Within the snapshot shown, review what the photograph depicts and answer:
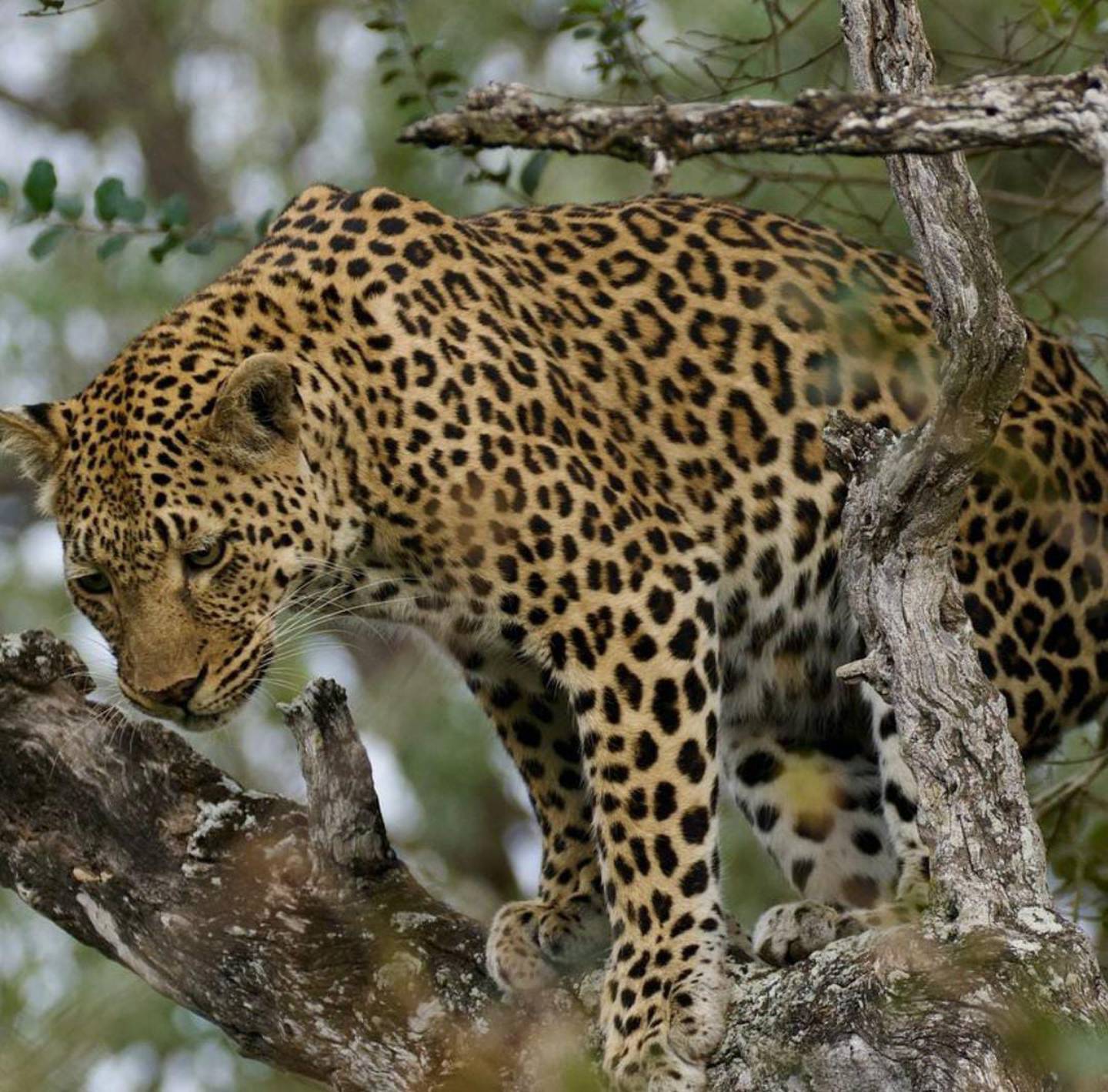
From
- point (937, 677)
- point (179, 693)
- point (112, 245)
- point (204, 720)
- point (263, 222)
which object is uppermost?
point (937, 677)

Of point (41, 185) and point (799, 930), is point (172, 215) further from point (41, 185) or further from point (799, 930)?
point (799, 930)

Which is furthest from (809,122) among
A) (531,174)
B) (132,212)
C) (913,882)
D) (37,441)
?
(132,212)

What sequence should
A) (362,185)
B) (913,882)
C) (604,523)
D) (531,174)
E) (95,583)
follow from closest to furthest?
(913,882), (604,523), (95,583), (531,174), (362,185)

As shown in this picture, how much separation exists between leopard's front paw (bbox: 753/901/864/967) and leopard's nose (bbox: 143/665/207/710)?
2064 millimetres

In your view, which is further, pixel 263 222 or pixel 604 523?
pixel 263 222

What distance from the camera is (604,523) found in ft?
23.7

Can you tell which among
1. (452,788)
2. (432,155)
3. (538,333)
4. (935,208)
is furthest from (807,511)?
(432,155)

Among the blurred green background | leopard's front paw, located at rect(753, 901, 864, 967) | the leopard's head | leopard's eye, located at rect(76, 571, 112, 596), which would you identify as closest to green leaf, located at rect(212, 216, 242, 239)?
the blurred green background

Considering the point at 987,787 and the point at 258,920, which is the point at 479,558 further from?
the point at 987,787

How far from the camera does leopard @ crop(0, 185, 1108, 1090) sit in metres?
7.10

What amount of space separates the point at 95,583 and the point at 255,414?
81cm

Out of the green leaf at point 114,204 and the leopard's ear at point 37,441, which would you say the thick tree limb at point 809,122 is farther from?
the green leaf at point 114,204

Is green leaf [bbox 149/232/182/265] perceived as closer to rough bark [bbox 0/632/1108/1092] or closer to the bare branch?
rough bark [bbox 0/632/1108/1092]

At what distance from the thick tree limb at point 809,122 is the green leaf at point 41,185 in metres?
5.72
